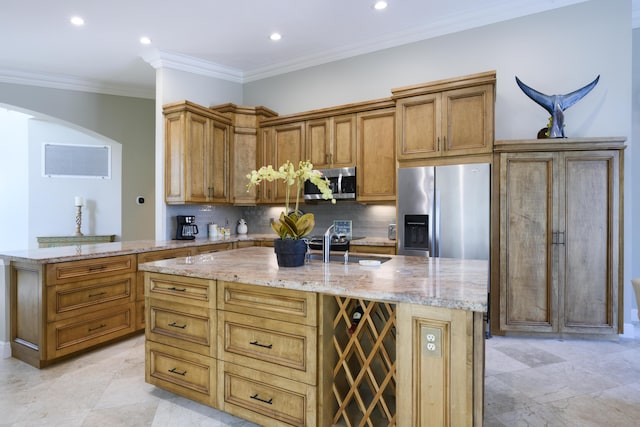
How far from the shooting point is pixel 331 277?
5.66ft

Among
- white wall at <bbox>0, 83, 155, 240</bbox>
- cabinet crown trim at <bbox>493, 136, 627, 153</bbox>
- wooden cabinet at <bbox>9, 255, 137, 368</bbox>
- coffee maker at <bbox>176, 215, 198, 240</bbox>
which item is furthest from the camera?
white wall at <bbox>0, 83, 155, 240</bbox>

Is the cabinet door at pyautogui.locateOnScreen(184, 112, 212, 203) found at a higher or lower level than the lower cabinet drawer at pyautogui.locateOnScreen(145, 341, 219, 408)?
higher

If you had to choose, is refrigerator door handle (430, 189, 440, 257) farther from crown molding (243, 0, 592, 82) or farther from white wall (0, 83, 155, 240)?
white wall (0, 83, 155, 240)

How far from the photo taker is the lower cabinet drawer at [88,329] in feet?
8.80

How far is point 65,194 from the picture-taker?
5984mm

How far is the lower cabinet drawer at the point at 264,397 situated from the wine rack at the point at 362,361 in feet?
0.55

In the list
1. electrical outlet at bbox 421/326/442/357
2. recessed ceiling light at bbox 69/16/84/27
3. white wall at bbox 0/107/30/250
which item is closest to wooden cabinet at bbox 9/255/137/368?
recessed ceiling light at bbox 69/16/84/27

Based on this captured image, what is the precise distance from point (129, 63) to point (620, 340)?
633cm

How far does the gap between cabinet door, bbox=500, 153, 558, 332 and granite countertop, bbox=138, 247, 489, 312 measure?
1.32 m

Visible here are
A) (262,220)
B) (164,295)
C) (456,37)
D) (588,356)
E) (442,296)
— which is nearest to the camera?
(442,296)

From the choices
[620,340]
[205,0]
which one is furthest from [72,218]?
[620,340]

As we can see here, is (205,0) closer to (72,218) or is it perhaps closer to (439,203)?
(439,203)

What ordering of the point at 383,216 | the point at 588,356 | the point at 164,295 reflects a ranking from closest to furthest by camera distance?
the point at 164,295
the point at 588,356
the point at 383,216

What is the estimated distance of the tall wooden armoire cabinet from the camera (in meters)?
3.08
